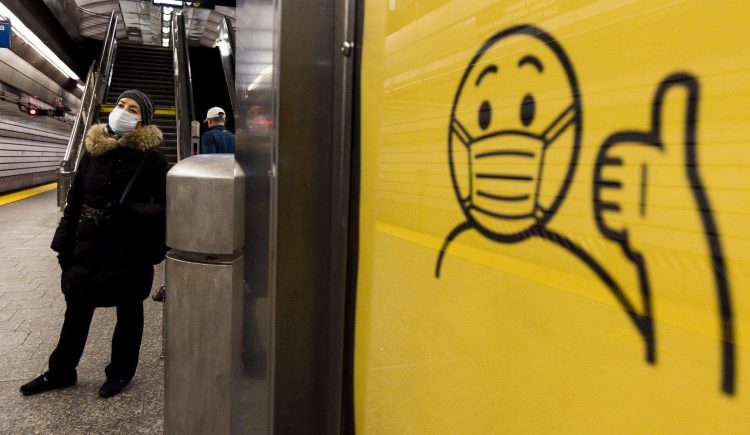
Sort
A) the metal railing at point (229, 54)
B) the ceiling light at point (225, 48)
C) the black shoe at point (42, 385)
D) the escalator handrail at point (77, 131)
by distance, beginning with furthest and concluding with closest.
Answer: the ceiling light at point (225, 48) < the metal railing at point (229, 54) < the escalator handrail at point (77, 131) < the black shoe at point (42, 385)

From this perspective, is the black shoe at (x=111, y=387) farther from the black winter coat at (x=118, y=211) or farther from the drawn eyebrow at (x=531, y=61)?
the drawn eyebrow at (x=531, y=61)

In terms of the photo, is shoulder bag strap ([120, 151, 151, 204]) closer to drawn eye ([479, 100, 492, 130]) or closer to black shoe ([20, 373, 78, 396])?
black shoe ([20, 373, 78, 396])

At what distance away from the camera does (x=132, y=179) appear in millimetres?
2879

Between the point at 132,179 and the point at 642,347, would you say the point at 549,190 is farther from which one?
the point at 132,179

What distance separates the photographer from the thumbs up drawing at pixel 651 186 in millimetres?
466

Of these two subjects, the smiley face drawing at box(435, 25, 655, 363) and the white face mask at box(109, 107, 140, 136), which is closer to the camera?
the smiley face drawing at box(435, 25, 655, 363)

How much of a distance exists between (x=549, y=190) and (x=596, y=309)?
155 millimetres

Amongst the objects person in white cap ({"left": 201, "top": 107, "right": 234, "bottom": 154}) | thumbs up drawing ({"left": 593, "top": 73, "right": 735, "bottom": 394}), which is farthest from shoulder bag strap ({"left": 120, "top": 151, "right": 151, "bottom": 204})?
person in white cap ({"left": 201, "top": 107, "right": 234, "bottom": 154})

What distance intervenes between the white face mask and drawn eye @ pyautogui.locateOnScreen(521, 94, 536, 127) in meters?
2.66

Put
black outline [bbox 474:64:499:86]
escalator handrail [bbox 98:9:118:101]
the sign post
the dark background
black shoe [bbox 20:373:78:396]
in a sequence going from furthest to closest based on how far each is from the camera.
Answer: the dark background → escalator handrail [bbox 98:9:118:101] → the sign post → black shoe [bbox 20:373:78:396] → black outline [bbox 474:64:499:86]

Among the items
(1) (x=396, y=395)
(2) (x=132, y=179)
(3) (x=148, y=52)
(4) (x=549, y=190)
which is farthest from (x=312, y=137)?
(3) (x=148, y=52)

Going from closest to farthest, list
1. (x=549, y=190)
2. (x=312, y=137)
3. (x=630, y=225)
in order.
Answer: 1. (x=630, y=225)
2. (x=549, y=190)
3. (x=312, y=137)

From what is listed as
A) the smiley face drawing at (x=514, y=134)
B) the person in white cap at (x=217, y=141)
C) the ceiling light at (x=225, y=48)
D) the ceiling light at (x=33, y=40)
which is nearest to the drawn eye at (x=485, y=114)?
the smiley face drawing at (x=514, y=134)

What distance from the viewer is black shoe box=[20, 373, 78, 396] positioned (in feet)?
9.84
